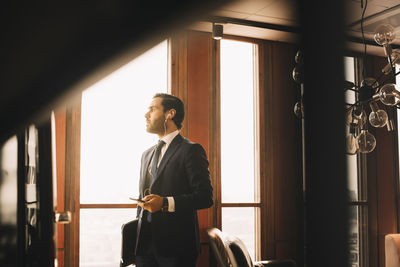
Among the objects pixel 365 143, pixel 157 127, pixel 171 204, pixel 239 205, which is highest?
pixel 157 127

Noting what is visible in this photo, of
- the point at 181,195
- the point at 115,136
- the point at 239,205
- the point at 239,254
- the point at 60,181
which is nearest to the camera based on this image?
the point at 181,195

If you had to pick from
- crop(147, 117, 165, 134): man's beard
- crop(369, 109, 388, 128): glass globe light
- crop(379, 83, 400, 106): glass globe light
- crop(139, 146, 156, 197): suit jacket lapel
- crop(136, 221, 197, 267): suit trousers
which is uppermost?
crop(379, 83, 400, 106): glass globe light

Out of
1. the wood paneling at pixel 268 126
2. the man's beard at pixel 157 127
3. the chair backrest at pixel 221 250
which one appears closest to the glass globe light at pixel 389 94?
the man's beard at pixel 157 127

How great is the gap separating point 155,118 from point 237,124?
2.05 metres

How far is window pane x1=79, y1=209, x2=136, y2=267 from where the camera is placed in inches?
145

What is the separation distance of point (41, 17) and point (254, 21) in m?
3.95

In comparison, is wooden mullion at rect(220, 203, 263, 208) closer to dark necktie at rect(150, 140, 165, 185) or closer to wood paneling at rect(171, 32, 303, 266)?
wood paneling at rect(171, 32, 303, 266)

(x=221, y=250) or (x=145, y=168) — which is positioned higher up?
(x=145, y=168)

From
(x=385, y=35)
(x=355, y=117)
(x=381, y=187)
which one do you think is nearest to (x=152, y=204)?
(x=355, y=117)

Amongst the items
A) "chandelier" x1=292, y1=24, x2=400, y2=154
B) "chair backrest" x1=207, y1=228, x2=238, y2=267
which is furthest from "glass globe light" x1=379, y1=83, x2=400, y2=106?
"chair backrest" x1=207, y1=228, x2=238, y2=267

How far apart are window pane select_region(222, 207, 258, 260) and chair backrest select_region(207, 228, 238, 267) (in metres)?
0.54

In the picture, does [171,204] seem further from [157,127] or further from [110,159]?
[110,159]

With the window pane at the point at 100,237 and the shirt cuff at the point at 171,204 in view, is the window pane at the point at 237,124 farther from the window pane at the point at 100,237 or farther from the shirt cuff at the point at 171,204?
the shirt cuff at the point at 171,204

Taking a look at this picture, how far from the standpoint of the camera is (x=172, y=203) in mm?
1989
